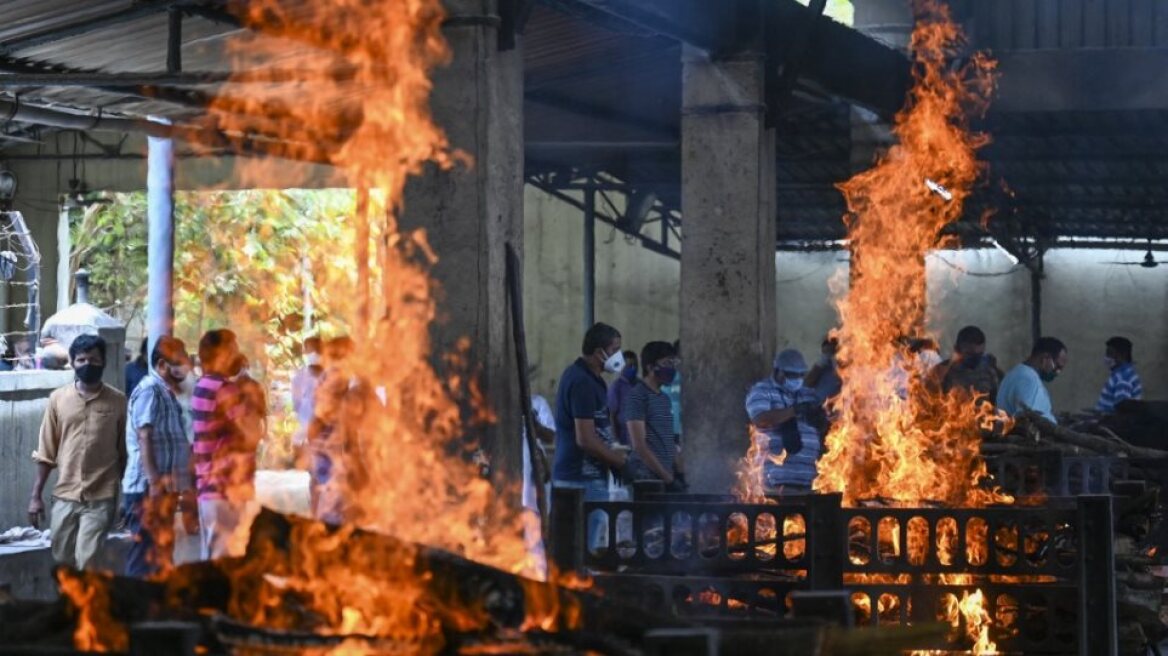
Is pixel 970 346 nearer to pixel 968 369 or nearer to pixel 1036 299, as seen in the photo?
pixel 968 369

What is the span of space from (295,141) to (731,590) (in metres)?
11.1

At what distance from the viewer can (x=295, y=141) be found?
54.2 ft

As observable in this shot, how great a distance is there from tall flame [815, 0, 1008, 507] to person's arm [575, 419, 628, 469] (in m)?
1.51

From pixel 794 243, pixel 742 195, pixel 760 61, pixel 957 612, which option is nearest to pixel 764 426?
pixel 742 195

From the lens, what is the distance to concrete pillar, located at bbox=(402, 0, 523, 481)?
8336 millimetres

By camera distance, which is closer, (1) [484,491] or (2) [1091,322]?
(1) [484,491]

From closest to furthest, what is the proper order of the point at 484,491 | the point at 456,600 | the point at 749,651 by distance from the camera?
the point at 749,651 → the point at 456,600 → the point at 484,491

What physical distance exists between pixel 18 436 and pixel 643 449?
533 centimetres

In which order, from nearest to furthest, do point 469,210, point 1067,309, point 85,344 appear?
point 469,210
point 85,344
point 1067,309

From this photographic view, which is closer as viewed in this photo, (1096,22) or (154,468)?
(154,468)

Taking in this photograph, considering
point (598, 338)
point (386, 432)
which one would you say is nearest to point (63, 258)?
point (598, 338)

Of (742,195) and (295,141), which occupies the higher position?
(295,141)

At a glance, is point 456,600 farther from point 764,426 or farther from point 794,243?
point 794,243

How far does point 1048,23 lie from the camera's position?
57.7 ft
